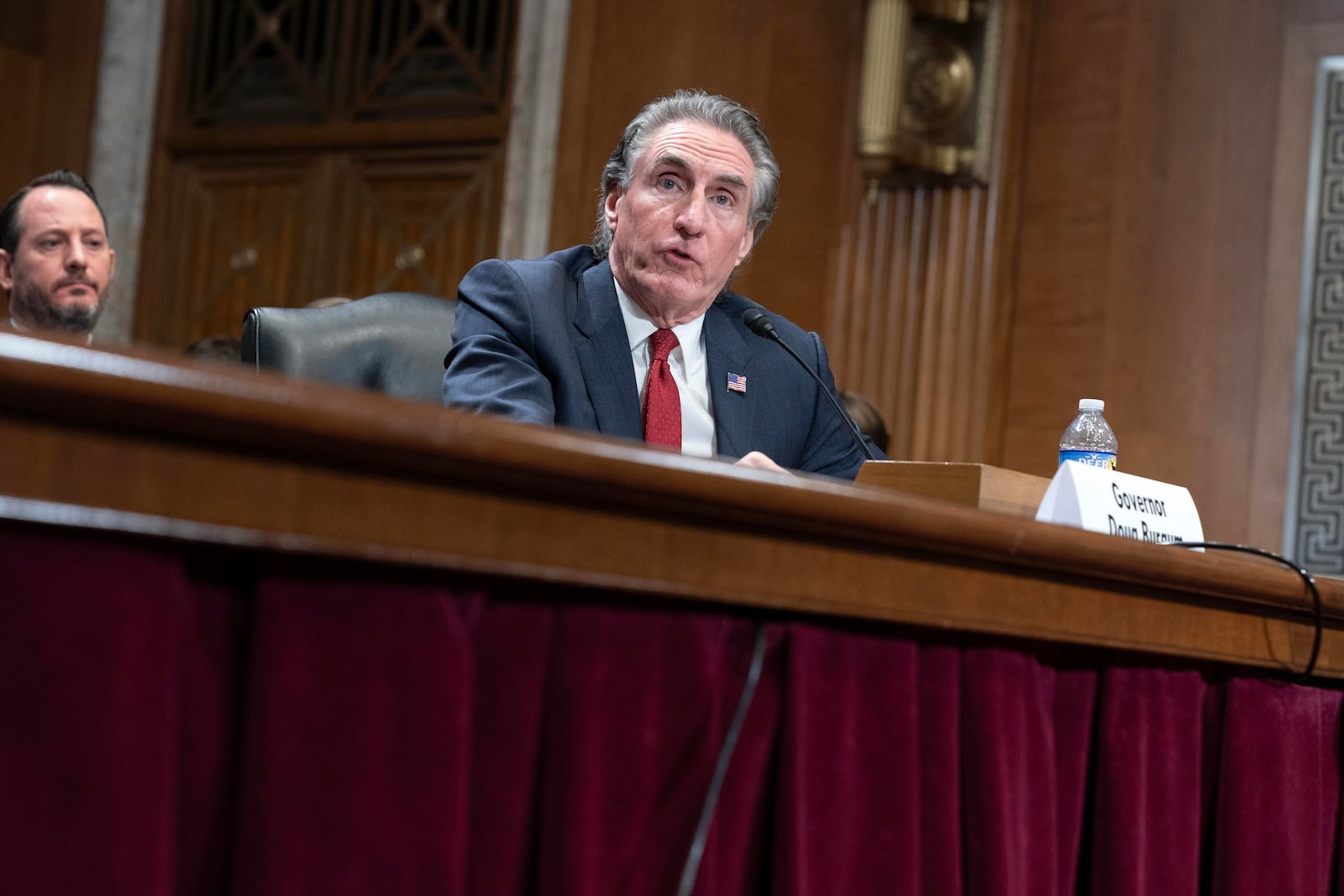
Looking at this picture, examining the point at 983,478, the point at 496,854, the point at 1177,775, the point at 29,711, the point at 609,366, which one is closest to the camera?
the point at 29,711

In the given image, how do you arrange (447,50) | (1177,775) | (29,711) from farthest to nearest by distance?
1. (447,50)
2. (1177,775)
3. (29,711)

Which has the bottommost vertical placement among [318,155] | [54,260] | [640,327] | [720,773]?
[720,773]

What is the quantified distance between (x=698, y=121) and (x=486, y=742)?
1.54m

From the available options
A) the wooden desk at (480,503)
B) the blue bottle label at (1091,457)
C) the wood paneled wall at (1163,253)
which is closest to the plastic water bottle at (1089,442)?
the blue bottle label at (1091,457)

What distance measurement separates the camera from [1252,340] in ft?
12.5

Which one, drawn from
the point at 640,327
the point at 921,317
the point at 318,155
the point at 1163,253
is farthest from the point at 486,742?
the point at 318,155

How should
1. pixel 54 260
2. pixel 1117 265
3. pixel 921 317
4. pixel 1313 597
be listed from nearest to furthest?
pixel 1313 597 → pixel 54 260 → pixel 1117 265 → pixel 921 317

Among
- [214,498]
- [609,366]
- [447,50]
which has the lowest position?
[214,498]

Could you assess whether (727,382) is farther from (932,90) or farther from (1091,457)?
(932,90)

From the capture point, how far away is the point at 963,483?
1.46m

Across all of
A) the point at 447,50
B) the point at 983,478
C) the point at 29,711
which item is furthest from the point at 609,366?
the point at 447,50

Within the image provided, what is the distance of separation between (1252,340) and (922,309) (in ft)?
2.82

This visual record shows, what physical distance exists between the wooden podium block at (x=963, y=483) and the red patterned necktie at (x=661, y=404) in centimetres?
48

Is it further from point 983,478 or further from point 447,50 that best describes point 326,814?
point 447,50
